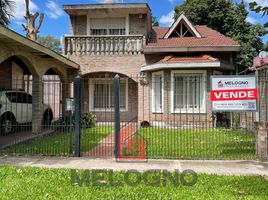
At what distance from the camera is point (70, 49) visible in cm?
1741

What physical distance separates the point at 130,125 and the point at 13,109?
515 centimetres

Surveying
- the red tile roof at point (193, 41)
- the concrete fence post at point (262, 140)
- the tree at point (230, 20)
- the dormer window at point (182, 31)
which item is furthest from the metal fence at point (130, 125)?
the tree at point (230, 20)

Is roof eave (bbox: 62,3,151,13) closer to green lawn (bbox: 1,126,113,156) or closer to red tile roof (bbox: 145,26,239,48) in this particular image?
red tile roof (bbox: 145,26,239,48)

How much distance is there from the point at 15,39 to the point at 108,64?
8.19m

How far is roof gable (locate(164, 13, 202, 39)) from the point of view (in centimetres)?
1808

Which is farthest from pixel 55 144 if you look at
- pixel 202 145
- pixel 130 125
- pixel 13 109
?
pixel 202 145

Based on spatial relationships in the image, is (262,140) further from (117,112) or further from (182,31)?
(182,31)

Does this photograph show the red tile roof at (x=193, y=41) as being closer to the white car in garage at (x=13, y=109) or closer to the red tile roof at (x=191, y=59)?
the red tile roof at (x=191, y=59)

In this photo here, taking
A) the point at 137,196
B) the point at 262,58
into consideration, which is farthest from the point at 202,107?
the point at 137,196

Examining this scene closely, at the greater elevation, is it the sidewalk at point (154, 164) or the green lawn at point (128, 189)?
the sidewalk at point (154, 164)

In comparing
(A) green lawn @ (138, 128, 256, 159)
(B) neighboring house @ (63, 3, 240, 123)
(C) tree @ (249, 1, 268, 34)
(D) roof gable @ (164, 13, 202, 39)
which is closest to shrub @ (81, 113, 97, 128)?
(B) neighboring house @ (63, 3, 240, 123)

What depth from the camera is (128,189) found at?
17.8ft

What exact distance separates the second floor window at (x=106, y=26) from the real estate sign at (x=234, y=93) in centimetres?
1154

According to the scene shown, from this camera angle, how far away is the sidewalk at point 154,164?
691 cm
